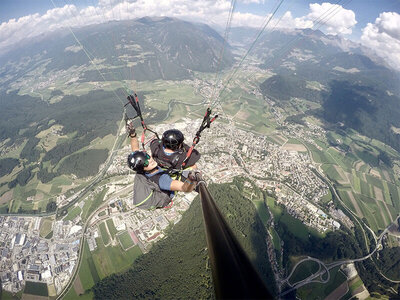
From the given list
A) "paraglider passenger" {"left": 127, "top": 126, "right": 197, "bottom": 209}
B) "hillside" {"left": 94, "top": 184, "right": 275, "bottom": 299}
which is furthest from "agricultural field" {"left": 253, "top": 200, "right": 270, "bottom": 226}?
"paraglider passenger" {"left": 127, "top": 126, "right": 197, "bottom": 209}

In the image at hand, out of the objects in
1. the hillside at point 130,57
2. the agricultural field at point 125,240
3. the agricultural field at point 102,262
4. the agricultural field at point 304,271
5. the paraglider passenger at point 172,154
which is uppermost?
the paraglider passenger at point 172,154

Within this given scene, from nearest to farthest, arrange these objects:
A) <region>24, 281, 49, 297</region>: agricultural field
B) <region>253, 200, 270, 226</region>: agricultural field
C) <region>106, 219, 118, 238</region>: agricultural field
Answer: <region>24, 281, 49, 297</region>: agricultural field
<region>106, 219, 118, 238</region>: agricultural field
<region>253, 200, 270, 226</region>: agricultural field

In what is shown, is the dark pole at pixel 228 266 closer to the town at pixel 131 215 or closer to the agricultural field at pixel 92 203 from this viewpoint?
the town at pixel 131 215

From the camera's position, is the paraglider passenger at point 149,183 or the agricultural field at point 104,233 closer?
the paraglider passenger at point 149,183

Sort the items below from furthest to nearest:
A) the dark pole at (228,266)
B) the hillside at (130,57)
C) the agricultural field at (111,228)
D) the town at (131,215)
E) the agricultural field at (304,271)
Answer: the hillside at (130,57) → the agricultural field at (111,228) → the town at (131,215) → the agricultural field at (304,271) → the dark pole at (228,266)

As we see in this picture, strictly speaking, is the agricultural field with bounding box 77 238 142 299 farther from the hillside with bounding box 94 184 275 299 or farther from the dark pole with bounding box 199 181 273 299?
the dark pole with bounding box 199 181 273 299

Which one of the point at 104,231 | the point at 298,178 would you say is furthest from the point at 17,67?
the point at 298,178

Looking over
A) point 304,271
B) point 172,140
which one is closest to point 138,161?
point 172,140

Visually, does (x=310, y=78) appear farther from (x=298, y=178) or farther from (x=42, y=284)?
(x=42, y=284)

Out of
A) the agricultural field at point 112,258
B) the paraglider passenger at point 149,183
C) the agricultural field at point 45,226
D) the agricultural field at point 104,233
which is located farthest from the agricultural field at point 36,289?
the paraglider passenger at point 149,183
